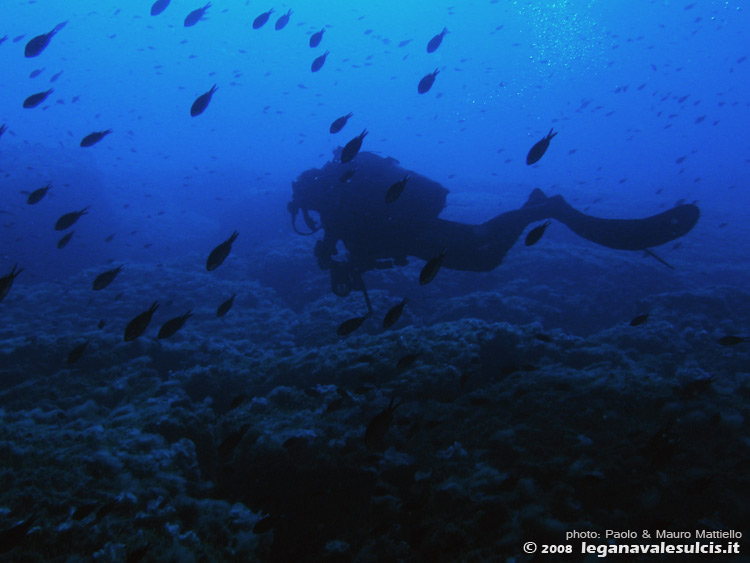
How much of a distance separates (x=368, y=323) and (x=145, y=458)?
252 inches

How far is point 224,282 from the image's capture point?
561 inches

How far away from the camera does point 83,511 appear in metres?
2.77

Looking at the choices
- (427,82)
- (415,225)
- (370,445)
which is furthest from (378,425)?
(427,82)

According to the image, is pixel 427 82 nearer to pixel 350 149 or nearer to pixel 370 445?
pixel 350 149

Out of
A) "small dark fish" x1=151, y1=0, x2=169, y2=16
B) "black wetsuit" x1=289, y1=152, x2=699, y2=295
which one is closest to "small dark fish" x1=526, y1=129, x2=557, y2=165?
"black wetsuit" x1=289, y1=152, x2=699, y2=295

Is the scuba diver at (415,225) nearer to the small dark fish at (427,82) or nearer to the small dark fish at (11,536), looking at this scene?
the small dark fish at (427,82)

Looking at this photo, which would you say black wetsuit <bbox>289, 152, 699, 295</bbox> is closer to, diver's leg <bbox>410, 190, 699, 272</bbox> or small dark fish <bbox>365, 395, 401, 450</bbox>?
diver's leg <bbox>410, 190, 699, 272</bbox>

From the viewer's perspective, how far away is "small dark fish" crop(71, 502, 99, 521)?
276cm

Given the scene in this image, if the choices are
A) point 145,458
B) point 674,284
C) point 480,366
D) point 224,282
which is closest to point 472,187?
point 674,284

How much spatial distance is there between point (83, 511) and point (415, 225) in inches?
208

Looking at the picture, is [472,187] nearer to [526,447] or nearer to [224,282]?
[224,282]

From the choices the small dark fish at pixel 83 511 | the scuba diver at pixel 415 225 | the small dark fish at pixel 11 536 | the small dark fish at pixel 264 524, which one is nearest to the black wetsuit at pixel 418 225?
the scuba diver at pixel 415 225

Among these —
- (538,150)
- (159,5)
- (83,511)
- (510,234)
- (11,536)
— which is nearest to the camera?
(11,536)

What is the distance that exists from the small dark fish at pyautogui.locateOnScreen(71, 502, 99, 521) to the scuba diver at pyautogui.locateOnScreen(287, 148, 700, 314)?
3.96 meters
